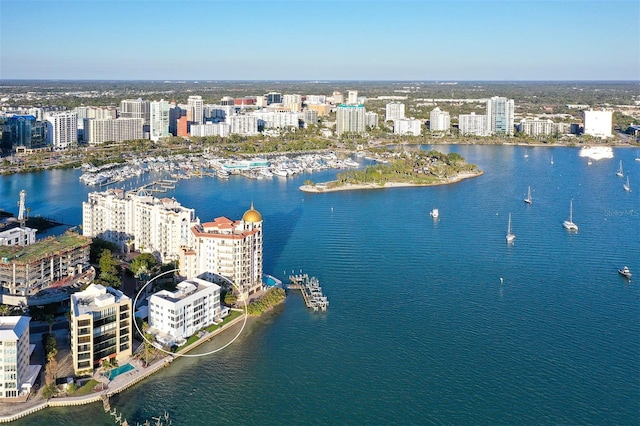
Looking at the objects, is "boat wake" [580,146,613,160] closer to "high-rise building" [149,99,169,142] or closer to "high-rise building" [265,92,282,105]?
"high-rise building" [149,99,169,142]

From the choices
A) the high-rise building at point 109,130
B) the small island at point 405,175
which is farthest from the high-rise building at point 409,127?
the high-rise building at point 109,130

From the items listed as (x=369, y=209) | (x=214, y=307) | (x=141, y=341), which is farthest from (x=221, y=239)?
(x=369, y=209)

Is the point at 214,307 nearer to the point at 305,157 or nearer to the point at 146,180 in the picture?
the point at 146,180

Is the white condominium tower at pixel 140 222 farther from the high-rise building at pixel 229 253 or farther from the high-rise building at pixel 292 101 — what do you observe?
the high-rise building at pixel 292 101

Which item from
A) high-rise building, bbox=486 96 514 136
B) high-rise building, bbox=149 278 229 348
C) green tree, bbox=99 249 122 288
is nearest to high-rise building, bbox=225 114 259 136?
high-rise building, bbox=486 96 514 136

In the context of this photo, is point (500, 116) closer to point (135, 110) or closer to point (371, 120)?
point (371, 120)

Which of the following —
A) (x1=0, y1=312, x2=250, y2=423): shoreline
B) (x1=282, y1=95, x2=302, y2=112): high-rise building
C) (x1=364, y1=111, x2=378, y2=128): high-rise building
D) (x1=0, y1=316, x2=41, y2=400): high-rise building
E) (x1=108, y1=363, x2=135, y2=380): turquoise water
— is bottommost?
(x1=0, y1=312, x2=250, y2=423): shoreline
